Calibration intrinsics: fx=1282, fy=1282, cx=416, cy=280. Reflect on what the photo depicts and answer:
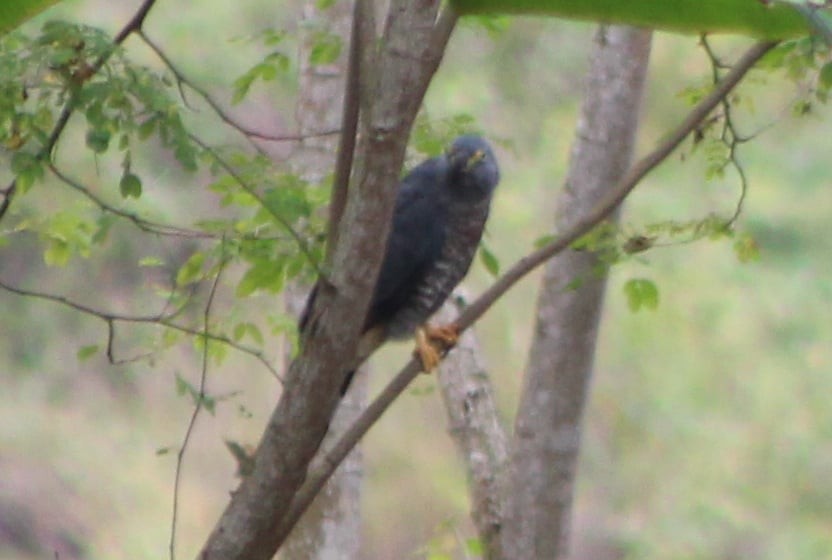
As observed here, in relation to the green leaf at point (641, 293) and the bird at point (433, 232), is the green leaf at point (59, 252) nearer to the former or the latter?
the bird at point (433, 232)

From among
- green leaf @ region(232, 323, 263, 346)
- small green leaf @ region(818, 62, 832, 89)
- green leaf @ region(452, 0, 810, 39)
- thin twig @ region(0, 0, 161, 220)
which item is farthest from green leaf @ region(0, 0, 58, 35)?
small green leaf @ region(818, 62, 832, 89)

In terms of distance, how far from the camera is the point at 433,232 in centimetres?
282

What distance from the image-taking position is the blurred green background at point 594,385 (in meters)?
6.95

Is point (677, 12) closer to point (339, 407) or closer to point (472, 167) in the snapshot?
point (472, 167)

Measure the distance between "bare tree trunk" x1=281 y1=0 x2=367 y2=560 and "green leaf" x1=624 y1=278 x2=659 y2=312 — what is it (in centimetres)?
85

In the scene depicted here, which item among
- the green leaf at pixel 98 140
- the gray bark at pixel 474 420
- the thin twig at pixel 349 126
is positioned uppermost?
the gray bark at pixel 474 420

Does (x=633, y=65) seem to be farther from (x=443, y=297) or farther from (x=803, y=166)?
(x=803, y=166)

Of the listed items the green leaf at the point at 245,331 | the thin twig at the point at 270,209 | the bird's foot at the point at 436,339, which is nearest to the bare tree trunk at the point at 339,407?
the bird's foot at the point at 436,339

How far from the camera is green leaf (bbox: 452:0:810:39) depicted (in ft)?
5.11

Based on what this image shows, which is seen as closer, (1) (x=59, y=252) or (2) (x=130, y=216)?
(2) (x=130, y=216)

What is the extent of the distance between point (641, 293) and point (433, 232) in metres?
0.71

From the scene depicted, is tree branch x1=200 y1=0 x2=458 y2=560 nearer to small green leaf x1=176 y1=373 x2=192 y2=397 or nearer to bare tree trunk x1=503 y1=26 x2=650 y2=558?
small green leaf x1=176 y1=373 x2=192 y2=397

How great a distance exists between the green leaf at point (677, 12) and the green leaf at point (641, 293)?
2.20 ft

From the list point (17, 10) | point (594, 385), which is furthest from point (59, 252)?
point (594, 385)
